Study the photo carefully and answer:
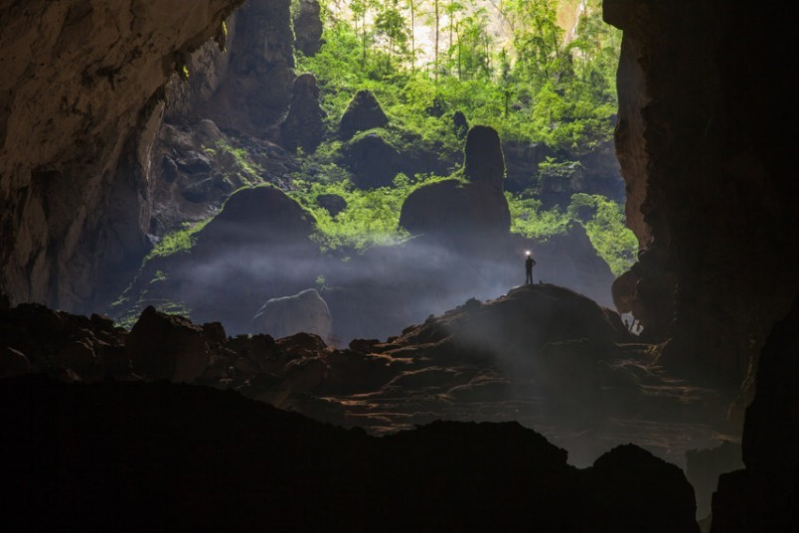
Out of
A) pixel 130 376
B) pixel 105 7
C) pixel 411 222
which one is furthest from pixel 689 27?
pixel 411 222

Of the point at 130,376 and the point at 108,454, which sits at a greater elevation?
the point at 130,376

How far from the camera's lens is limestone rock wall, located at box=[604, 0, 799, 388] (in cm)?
A: 1102

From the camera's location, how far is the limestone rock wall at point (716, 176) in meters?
11.0

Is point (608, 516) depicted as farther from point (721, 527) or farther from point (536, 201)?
point (536, 201)

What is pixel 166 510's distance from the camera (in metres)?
5.49

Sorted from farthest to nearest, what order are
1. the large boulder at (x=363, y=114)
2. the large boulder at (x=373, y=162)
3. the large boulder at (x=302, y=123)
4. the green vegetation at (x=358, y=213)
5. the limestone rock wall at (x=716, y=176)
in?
the large boulder at (x=302, y=123)
the large boulder at (x=363, y=114)
the large boulder at (x=373, y=162)
the green vegetation at (x=358, y=213)
the limestone rock wall at (x=716, y=176)

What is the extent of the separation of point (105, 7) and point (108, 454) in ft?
35.9

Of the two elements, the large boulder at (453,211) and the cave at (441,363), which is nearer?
the cave at (441,363)

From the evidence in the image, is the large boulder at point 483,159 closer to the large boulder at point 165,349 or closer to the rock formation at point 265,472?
the large boulder at point 165,349

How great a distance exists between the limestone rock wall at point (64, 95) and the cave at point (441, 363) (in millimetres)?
66

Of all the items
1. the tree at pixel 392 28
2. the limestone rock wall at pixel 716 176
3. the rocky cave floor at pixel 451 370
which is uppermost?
the tree at pixel 392 28

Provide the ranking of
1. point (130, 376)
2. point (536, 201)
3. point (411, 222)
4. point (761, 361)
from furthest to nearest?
point (536, 201)
point (411, 222)
point (130, 376)
point (761, 361)

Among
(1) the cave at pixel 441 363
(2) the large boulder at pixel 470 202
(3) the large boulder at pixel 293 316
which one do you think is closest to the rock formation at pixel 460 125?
(2) the large boulder at pixel 470 202

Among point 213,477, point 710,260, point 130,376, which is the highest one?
point 710,260
